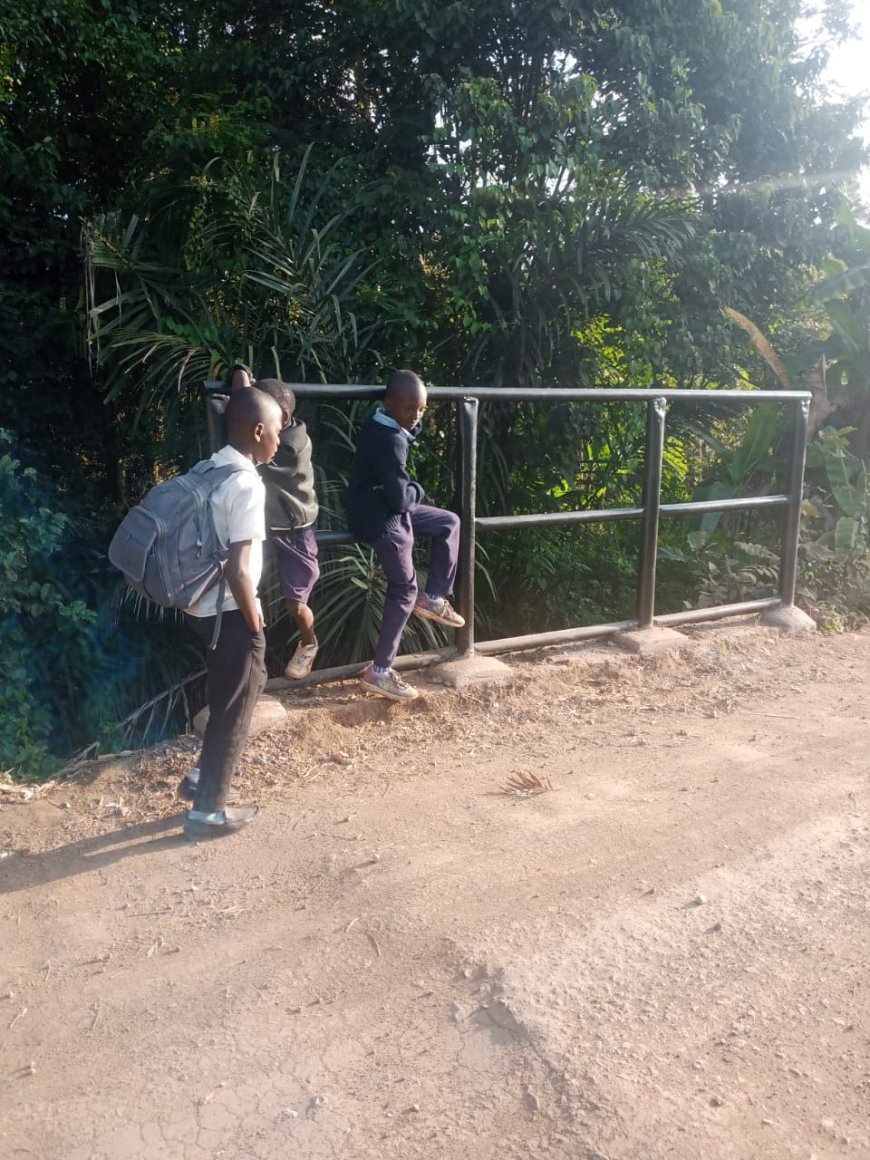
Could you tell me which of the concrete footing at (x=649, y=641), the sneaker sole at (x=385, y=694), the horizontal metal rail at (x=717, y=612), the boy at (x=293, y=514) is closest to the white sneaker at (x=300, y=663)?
the boy at (x=293, y=514)

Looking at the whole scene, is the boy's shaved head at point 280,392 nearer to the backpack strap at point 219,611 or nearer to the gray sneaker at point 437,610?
the backpack strap at point 219,611

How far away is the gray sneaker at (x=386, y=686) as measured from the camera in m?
3.99

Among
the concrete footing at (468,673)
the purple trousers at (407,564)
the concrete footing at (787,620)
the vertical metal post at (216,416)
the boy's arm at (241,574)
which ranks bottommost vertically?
the concrete footing at (787,620)

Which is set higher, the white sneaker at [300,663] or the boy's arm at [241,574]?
the boy's arm at [241,574]

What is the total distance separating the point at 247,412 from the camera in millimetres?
3025

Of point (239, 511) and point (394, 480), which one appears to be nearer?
point (239, 511)

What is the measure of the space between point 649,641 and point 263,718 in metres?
2.07

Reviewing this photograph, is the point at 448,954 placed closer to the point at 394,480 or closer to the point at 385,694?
the point at 385,694

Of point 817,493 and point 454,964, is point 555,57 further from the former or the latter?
point 454,964

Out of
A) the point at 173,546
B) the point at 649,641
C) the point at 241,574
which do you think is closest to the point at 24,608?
the point at 173,546

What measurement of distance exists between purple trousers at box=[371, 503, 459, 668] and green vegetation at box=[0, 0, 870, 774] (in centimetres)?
65

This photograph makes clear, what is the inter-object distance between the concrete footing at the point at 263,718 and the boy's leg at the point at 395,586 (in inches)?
18.2

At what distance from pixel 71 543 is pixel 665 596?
403cm

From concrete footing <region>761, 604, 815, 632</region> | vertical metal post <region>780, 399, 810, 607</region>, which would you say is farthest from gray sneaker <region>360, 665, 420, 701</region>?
vertical metal post <region>780, 399, 810, 607</region>
